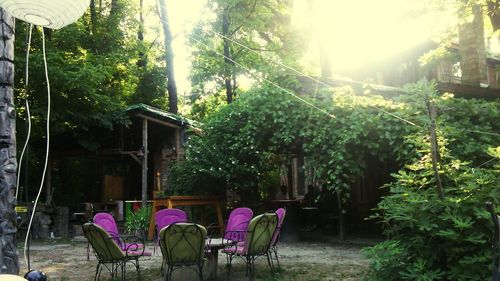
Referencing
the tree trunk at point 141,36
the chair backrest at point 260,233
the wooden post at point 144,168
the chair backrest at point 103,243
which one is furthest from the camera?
the tree trunk at point 141,36

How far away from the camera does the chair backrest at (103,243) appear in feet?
16.2

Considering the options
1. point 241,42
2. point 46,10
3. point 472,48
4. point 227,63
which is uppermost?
point 241,42

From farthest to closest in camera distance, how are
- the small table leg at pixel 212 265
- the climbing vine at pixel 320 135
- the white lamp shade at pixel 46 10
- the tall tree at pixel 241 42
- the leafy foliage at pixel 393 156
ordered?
the tall tree at pixel 241 42
the climbing vine at pixel 320 135
the small table leg at pixel 212 265
the leafy foliage at pixel 393 156
the white lamp shade at pixel 46 10

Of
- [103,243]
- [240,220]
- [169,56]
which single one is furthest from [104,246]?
[169,56]

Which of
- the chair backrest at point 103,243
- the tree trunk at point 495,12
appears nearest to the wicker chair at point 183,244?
the chair backrest at point 103,243

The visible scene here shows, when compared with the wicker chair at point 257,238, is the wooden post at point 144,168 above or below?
above

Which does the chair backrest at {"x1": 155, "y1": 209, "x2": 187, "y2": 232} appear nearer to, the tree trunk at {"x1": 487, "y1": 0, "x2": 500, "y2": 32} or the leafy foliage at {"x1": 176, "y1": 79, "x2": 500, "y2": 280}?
the leafy foliage at {"x1": 176, "y1": 79, "x2": 500, "y2": 280}

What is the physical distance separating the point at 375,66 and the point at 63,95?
12165 millimetres

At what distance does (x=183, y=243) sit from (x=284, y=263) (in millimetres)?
2539

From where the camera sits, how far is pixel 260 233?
532cm

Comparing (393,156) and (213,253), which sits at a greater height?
(393,156)

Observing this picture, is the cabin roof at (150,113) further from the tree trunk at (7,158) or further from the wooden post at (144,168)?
the tree trunk at (7,158)

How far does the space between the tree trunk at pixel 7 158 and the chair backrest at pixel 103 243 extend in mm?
1572

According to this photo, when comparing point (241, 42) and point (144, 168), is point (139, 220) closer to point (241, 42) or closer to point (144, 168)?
point (144, 168)
